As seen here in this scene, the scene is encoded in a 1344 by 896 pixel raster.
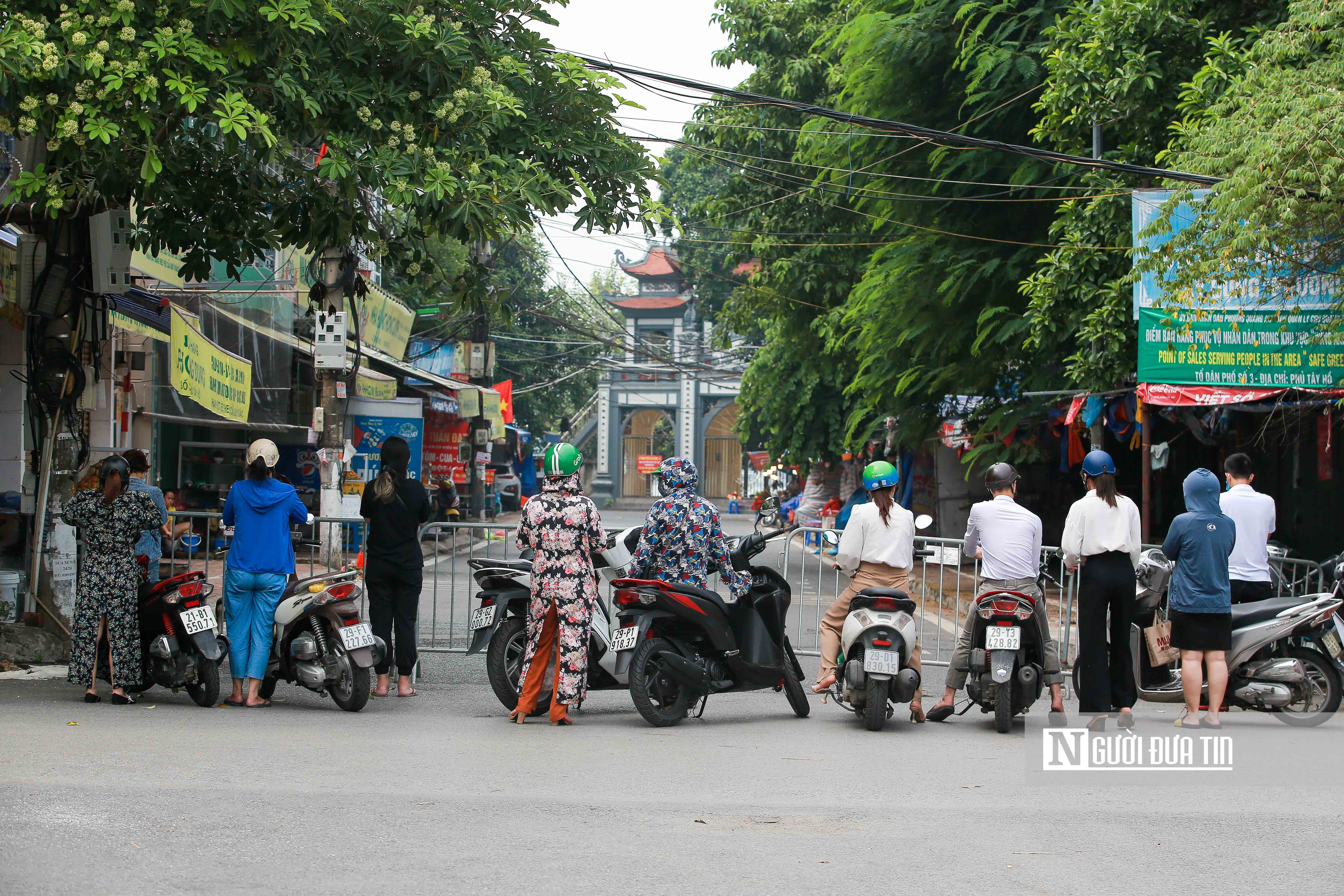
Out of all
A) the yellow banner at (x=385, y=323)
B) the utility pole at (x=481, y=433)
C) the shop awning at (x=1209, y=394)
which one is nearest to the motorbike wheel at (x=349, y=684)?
the shop awning at (x=1209, y=394)

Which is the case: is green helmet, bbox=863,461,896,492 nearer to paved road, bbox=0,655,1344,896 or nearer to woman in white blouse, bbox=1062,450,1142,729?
woman in white blouse, bbox=1062,450,1142,729

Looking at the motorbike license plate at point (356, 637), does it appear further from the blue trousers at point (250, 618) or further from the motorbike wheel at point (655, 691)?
the motorbike wheel at point (655, 691)

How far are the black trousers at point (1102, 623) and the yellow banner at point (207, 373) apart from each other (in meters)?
9.96

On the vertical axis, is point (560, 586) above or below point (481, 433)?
below

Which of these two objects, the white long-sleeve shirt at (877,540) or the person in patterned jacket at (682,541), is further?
the white long-sleeve shirt at (877,540)

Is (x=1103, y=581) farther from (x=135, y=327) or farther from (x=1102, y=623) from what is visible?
(x=135, y=327)

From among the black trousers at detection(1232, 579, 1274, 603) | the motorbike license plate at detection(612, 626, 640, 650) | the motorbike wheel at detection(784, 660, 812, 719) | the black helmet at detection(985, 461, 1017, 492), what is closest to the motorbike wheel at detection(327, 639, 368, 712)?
the motorbike license plate at detection(612, 626, 640, 650)

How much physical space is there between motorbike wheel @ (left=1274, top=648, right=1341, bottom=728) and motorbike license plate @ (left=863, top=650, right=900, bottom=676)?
106 inches

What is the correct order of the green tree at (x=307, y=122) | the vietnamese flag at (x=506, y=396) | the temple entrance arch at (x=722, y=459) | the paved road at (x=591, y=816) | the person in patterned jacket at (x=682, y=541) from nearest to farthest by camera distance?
the paved road at (x=591, y=816) < the green tree at (x=307, y=122) < the person in patterned jacket at (x=682, y=541) < the vietnamese flag at (x=506, y=396) < the temple entrance arch at (x=722, y=459)

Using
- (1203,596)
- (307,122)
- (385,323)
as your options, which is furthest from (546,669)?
(385,323)

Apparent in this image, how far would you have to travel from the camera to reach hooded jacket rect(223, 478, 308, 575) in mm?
7852

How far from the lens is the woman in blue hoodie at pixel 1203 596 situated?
24.9 ft

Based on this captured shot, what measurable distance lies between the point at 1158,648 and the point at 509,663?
14.5 feet

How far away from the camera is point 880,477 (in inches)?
306
